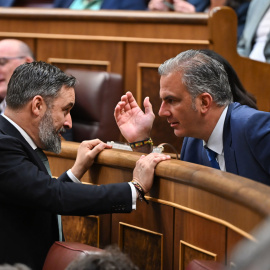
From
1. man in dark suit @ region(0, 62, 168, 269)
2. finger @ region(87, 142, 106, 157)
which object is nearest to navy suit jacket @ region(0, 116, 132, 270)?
man in dark suit @ region(0, 62, 168, 269)

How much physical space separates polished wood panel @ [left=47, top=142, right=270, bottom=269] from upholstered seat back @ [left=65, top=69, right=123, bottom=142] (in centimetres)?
67

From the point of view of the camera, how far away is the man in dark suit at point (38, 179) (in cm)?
140

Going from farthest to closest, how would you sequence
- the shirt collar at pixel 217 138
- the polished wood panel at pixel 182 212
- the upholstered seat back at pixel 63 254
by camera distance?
1. the shirt collar at pixel 217 138
2. the upholstered seat back at pixel 63 254
3. the polished wood panel at pixel 182 212

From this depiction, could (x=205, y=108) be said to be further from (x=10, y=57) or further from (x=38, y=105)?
(x=10, y=57)

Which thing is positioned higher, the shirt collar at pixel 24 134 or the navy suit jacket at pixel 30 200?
the shirt collar at pixel 24 134

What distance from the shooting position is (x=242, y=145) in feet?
5.02

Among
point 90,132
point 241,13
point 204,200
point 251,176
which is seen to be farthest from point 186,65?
point 241,13

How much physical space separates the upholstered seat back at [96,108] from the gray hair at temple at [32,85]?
88 cm

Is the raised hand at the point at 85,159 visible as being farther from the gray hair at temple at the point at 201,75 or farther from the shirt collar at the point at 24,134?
the gray hair at temple at the point at 201,75

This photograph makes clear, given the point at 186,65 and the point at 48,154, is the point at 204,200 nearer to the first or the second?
the point at 186,65

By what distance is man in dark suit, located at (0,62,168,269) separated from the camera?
1.40 meters

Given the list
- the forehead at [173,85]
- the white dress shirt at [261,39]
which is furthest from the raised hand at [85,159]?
the white dress shirt at [261,39]

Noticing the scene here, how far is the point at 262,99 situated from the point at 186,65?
38.7 inches

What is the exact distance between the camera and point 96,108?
8.14ft
